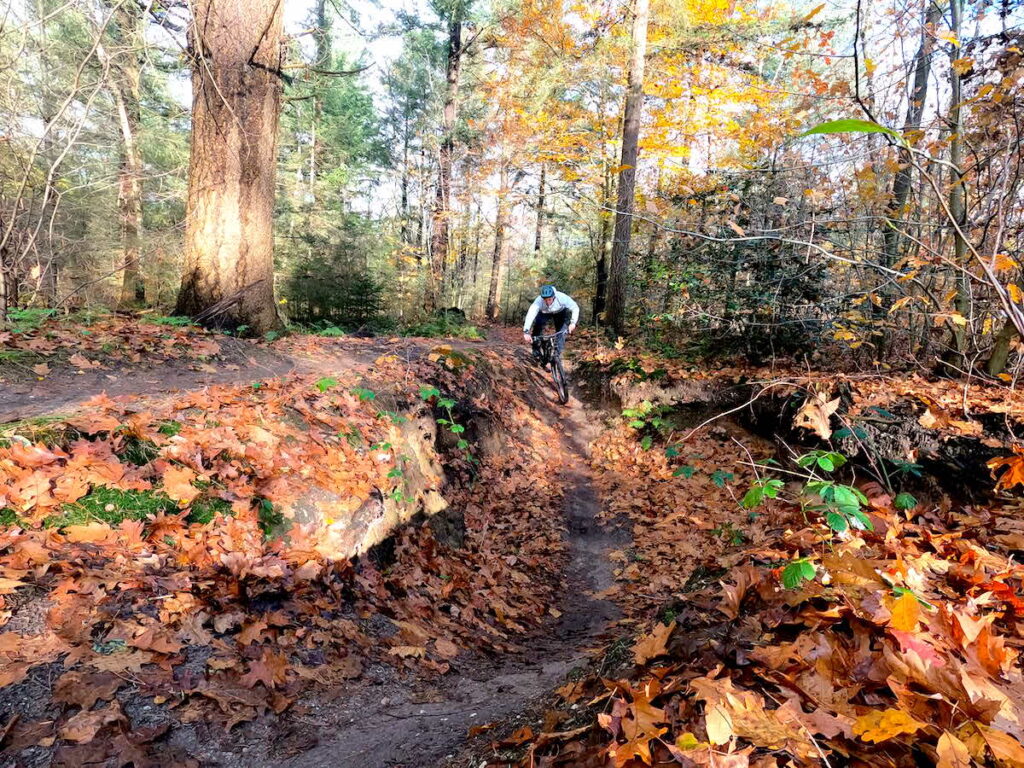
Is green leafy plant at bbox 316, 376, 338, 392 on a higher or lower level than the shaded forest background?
lower

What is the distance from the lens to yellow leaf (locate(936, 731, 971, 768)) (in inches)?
47.0

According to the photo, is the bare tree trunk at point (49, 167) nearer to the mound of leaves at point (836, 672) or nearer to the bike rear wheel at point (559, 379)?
the mound of leaves at point (836, 672)

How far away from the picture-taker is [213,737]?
2221 millimetres

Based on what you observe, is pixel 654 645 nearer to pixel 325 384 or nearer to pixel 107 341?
pixel 325 384

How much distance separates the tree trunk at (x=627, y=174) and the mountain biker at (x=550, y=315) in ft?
10.4

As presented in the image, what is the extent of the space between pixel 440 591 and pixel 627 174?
32.5 feet

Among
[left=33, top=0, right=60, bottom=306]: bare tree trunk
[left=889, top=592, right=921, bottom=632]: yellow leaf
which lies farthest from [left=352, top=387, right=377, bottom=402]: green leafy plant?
[left=889, top=592, right=921, bottom=632]: yellow leaf

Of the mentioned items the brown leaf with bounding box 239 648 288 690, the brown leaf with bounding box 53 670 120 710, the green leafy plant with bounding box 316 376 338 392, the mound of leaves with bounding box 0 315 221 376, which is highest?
the mound of leaves with bounding box 0 315 221 376

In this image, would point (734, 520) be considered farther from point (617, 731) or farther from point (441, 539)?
point (617, 731)

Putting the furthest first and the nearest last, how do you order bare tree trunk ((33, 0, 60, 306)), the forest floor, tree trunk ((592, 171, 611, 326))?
tree trunk ((592, 171, 611, 326)) → bare tree trunk ((33, 0, 60, 306)) → the forest floor

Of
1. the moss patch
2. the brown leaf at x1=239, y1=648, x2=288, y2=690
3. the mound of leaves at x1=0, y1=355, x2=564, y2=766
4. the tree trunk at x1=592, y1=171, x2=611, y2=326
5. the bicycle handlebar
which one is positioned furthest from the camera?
the tree trunk at x1=592, y1=171, x2=611, y2=326

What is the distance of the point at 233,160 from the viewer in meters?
7.16

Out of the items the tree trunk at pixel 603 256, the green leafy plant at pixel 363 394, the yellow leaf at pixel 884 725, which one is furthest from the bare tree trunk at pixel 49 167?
the tree trunk at pixel 603 256

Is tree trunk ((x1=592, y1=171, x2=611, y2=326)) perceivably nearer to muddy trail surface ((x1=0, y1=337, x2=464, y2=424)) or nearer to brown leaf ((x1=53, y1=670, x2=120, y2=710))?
muddy trail surface ((x1=0, y1=337, x2=464, y2=424))
